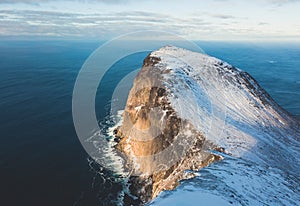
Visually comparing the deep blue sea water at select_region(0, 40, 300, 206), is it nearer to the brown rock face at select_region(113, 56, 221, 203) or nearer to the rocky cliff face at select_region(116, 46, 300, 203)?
the brown rock face at select_region(113, 56, 221, 203)

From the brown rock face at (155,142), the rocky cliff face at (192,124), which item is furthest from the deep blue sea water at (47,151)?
the rocky cliff face at (192,124)

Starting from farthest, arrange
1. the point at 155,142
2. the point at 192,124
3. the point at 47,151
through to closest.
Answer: the point at 47,151 < the point at 155,142 < the point at 192,124

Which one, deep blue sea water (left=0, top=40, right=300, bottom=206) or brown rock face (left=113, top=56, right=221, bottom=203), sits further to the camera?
deep blue sea water (left=0, top=40, right=300, bottom=206)

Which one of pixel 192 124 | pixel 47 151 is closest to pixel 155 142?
pixel 192 124

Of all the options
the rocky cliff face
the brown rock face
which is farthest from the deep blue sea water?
the rocky cliff face

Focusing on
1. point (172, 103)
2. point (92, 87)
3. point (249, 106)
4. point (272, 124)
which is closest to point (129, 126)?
point (172, 103)

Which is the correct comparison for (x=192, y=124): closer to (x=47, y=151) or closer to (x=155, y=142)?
(x=155, y=142)

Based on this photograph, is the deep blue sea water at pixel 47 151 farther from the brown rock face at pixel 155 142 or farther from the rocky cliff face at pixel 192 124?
the rocky cliff face at pixel 192 124
